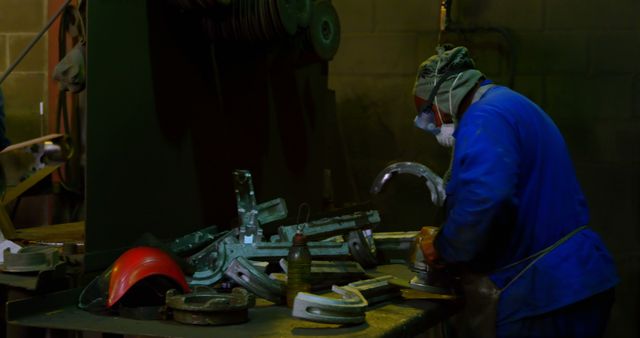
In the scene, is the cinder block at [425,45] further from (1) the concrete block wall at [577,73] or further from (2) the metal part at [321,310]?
(2) the metal part at [321,310]

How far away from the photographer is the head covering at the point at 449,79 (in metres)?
2.41

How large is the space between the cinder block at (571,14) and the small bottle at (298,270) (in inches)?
99.5

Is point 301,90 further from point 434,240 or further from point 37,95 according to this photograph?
point 37,95

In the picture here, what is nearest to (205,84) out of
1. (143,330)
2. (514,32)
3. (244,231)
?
(244,231)

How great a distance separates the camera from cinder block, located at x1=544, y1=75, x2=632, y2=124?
4.10m

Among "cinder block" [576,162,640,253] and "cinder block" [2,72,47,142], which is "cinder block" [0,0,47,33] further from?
"cinder block" [576,162,640,253]

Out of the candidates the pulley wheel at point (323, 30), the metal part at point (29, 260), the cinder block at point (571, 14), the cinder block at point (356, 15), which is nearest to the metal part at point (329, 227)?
the metal part at point (29, 260)

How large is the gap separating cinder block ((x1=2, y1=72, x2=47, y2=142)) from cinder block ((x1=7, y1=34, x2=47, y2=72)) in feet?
0.13

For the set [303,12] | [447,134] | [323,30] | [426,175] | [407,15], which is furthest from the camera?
[407,15]

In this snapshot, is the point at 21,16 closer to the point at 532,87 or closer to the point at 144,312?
the point at 532,87

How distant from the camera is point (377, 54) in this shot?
4.36 metres

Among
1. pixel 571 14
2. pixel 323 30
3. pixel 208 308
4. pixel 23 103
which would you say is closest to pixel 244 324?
pixel 208 308

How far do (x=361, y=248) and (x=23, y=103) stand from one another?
9.22ft

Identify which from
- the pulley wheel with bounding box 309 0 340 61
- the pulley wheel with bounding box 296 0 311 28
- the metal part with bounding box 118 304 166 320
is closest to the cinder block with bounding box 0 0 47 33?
the pulley wheel with bounding box 309 0 340 61
